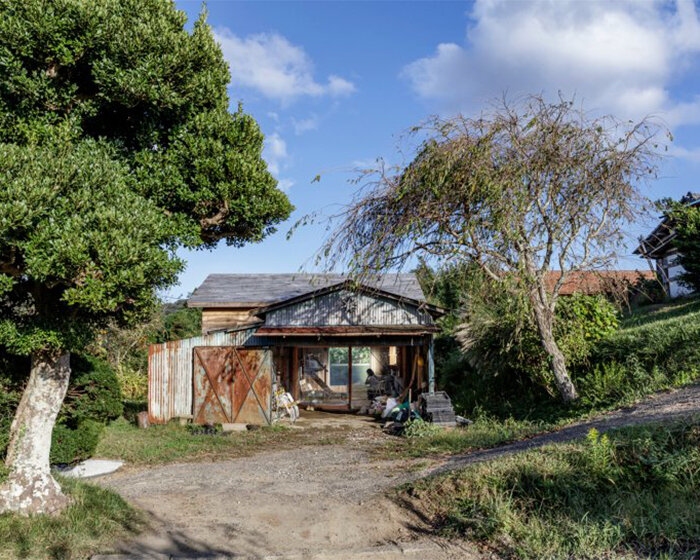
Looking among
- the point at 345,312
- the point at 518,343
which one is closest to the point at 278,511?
the point at 518,343

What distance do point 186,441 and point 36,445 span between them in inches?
262

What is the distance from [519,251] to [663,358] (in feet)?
13.9

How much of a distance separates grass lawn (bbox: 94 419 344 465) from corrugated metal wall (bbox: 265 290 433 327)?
3.61m

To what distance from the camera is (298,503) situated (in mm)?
7750

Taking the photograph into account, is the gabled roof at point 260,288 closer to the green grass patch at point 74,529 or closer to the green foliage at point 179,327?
the green foliage at point 179,327

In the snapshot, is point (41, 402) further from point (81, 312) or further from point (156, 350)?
point (156, 350)

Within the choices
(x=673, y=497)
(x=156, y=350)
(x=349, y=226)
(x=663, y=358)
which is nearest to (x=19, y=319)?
(x=349, y=226)

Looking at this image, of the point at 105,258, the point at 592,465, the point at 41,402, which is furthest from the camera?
the point at 41,402

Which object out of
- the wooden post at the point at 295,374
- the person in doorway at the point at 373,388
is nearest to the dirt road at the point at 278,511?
the wooden post at the point at 295,374

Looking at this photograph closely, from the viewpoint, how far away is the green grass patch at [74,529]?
19.4 feet

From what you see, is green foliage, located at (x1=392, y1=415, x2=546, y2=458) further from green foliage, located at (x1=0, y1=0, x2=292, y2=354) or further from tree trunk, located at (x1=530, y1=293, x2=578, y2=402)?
green foliage, located at (x1=0, y1=0, x2=292, y2=354)

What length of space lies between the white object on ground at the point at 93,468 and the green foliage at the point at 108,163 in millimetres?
3681

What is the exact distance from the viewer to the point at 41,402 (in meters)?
7.31

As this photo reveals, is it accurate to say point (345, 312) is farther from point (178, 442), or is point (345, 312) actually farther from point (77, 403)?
point (77, 403)
